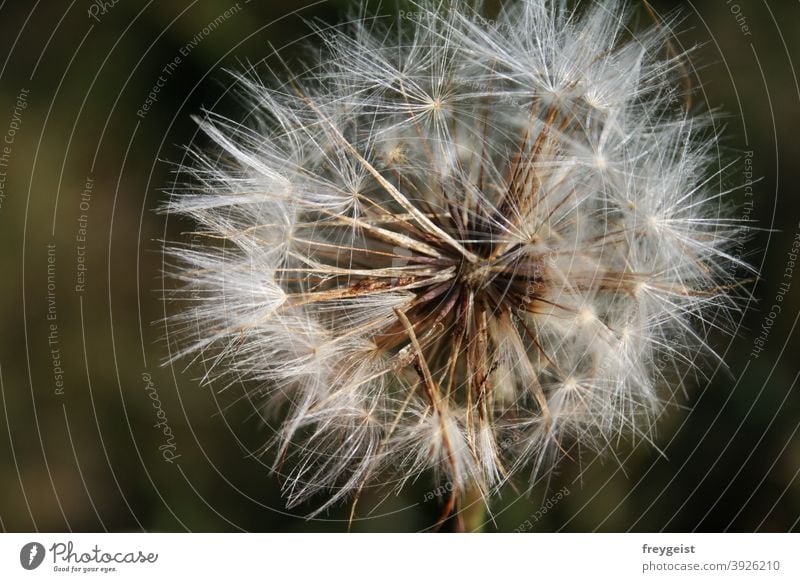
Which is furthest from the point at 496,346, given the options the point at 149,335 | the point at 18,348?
the point at 18,348
